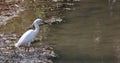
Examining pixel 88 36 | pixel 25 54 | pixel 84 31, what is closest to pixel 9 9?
pixel 84 31

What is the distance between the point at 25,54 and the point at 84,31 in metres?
5.03

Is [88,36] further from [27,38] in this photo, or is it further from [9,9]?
[9,9]

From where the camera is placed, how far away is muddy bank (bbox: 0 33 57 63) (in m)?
12.4

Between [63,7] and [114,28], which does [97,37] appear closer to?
[114,28]

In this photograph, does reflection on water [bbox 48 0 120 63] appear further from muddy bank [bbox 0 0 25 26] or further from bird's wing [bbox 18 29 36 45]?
muddy bank [bbox 0 0 25 26]

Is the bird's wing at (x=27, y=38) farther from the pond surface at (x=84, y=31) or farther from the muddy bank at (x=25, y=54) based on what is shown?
the pond surface at (x=84, y=31)

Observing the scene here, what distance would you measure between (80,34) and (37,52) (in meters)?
3.97

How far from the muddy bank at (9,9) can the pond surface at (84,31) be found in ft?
1.49

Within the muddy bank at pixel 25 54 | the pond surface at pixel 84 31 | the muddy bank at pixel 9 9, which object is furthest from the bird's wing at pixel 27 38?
the muddy bank at pixel 9 9

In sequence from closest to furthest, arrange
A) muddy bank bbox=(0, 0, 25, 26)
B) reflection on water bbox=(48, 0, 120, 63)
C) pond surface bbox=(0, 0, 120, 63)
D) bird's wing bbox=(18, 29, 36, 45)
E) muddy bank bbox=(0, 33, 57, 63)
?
muddy bank bbox=(0, 33, 57, 63)
bird's wing bbox=(18, 29, 36, 45)
reflection on water bbox=(48, 0, 120, 63)
pond surface bbox=(0, 0, 120, 63)
muddy bank bbox=(0, 0, 25, 26)

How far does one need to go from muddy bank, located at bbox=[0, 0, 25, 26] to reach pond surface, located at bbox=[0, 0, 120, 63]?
0.45 meters

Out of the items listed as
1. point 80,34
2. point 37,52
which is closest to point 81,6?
point 80,34

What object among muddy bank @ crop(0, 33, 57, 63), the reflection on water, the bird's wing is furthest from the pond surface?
the bird's wing

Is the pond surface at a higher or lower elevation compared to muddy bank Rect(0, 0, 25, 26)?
lower
